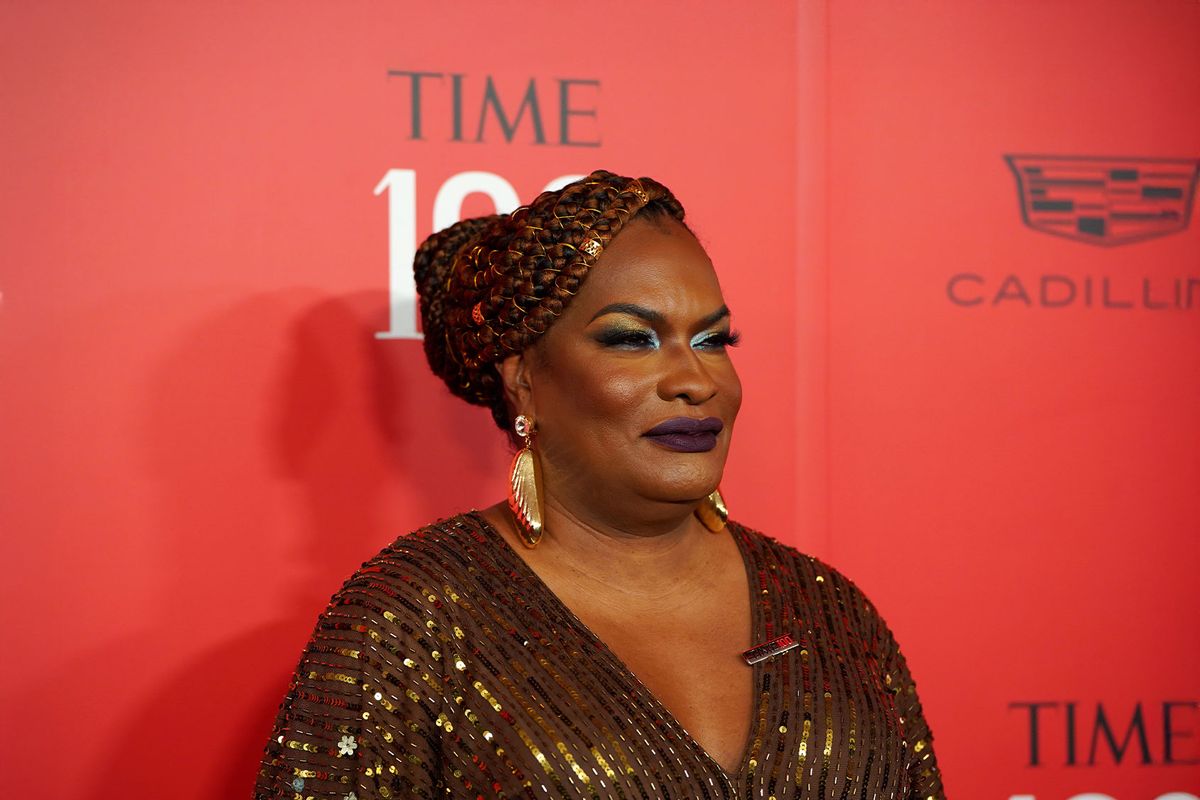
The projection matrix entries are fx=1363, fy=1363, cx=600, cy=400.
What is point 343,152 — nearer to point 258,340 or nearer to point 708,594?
point 258,340

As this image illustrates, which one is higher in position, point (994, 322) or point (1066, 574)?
point (994, 322)

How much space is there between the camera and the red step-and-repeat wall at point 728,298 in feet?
7.75

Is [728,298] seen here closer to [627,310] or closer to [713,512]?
[713,512]

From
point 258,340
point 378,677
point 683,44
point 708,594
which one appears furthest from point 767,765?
point 683,44

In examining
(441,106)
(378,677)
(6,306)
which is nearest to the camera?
(378,677)

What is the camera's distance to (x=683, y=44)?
2.58 metres

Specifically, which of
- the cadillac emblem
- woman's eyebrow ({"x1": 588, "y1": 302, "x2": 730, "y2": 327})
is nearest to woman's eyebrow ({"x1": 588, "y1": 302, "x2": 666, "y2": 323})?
woman's eyebrow ({"x1": 588, "y1": 302, "x2": 730, "y2": 327})

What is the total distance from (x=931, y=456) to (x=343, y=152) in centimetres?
126

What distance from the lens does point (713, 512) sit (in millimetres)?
1909

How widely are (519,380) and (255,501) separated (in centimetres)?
82

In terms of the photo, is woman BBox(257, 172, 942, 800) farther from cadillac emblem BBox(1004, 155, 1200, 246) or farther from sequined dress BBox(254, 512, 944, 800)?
cadillac emblem BBox(1004, 155, 1200, 246)

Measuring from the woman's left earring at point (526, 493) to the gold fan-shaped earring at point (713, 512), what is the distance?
9.8 inches

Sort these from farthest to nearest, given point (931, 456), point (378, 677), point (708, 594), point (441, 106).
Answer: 1. point (931, 456)
2. point (441, 106)
3. point (708, 594)
4. point (378, 677)

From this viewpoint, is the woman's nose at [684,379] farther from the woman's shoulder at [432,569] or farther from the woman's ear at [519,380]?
the woman's shoulder at [432,569]
